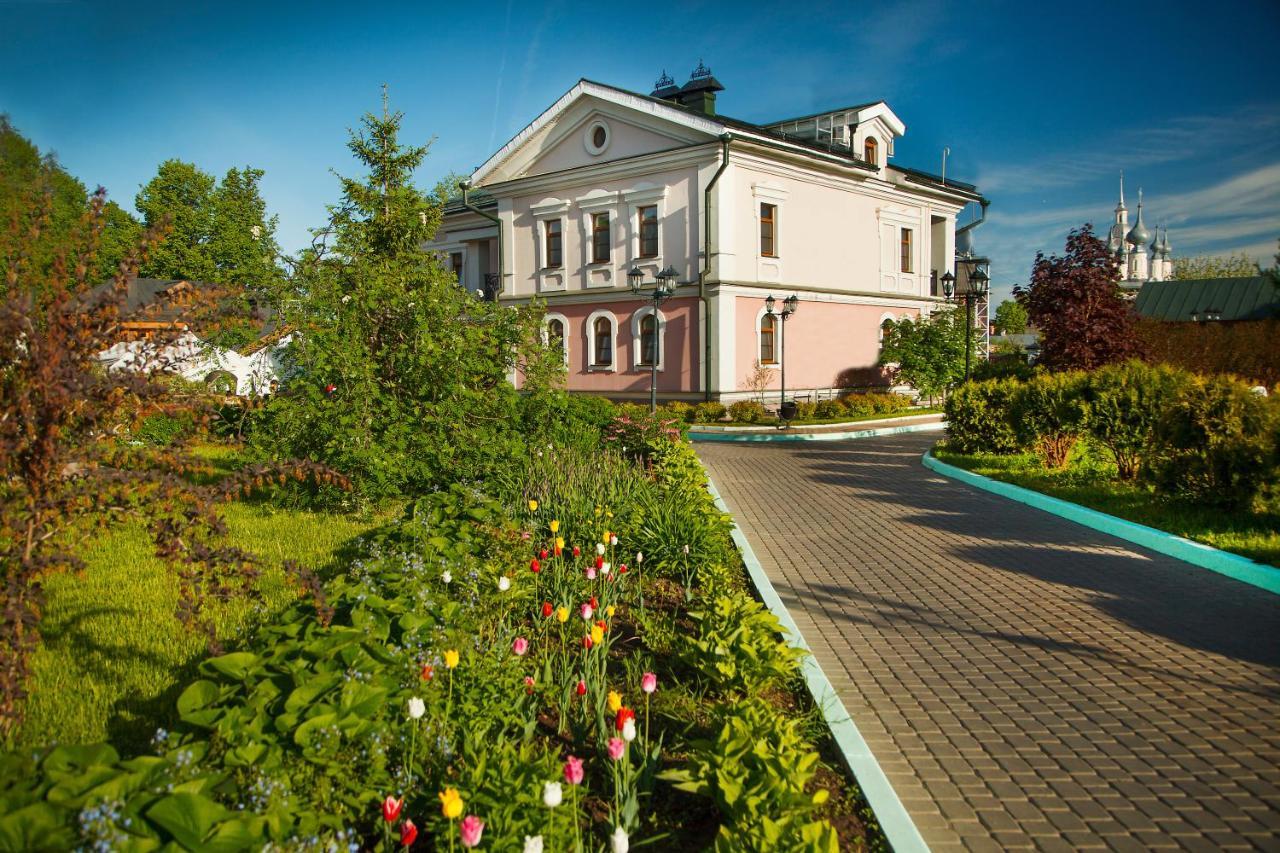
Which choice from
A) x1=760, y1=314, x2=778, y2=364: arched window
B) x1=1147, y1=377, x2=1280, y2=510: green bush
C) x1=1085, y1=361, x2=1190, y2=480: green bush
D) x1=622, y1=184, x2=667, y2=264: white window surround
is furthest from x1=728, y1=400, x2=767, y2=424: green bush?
x1=1147, y1=377, x2=1280, y2=510: green bush

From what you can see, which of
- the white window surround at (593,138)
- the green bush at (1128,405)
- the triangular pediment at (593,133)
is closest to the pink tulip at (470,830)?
the green bush at (1128,405)

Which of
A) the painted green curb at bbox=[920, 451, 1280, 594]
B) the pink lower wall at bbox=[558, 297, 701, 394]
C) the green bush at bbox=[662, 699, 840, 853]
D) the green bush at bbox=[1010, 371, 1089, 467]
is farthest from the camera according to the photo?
the pink lower wall at bbox=[558, 297, 701, 394]

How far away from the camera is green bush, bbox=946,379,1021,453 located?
41.9 feet

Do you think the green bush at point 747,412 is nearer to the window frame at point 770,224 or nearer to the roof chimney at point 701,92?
the window frame at point 770,224

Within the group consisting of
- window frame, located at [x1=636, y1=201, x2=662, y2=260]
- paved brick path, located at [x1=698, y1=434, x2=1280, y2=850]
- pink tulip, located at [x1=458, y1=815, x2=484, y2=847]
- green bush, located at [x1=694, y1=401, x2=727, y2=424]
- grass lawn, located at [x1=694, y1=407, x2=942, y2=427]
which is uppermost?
window frame, located at [x1=636, y1=201, x2=662, y2=260]

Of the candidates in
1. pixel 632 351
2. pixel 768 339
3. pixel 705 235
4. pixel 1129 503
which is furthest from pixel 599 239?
pixel 1129 503

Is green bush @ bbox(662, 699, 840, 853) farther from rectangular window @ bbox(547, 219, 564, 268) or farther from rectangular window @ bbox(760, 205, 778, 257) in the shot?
rectangular window @ bbox(547, 219, 564, 268)

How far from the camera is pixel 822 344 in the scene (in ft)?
84.0

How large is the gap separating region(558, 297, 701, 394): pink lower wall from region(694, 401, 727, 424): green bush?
126 cm

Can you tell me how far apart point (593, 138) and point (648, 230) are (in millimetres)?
3874

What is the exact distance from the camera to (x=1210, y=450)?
25.7ft

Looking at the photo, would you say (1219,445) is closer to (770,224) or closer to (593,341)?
(770,224)

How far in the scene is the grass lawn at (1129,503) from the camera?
695 cm

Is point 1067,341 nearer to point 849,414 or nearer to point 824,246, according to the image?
point 849,414
